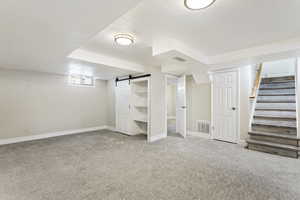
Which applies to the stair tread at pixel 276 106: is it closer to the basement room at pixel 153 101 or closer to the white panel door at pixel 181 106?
the basement room at pixel 153 101

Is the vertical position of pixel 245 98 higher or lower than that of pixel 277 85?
lower

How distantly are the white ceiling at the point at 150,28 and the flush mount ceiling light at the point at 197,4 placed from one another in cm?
10

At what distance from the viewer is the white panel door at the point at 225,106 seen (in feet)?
12.8

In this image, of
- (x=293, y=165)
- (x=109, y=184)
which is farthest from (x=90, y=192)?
(x=293, y=165)

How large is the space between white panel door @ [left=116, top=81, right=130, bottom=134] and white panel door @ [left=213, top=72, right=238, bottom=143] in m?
2.90

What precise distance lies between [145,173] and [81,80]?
14.7 ft

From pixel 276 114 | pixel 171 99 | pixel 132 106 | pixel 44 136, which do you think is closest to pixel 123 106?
pixel 132 106

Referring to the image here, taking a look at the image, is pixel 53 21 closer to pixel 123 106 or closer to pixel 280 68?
pixel 123 106

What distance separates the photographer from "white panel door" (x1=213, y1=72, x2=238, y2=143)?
154 inches

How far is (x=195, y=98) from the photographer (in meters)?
4.80

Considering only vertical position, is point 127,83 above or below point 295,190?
above

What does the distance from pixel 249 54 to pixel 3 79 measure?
6.24m

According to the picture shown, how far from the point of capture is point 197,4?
4.87 ft

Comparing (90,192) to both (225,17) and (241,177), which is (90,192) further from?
(225,17)
